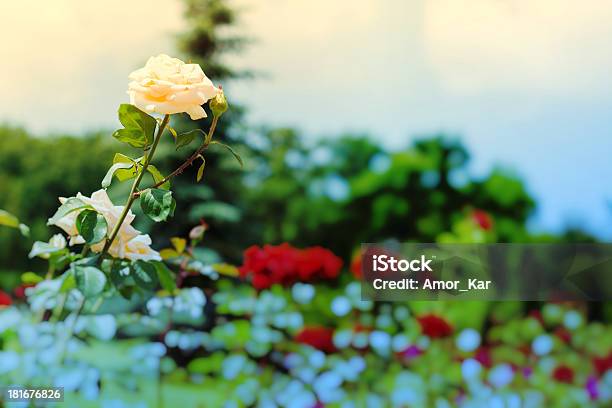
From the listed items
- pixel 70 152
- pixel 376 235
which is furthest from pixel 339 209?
pixel 70 152

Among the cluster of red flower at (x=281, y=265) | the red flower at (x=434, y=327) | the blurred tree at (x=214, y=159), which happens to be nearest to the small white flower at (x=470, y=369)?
the red flower at (x=434, y=327)

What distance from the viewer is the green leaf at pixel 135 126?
2.95 feet

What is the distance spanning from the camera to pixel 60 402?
1.36m

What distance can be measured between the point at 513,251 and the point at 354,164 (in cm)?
506

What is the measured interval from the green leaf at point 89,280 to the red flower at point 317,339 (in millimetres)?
1631

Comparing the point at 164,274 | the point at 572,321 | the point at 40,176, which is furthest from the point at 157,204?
the point at 40,176

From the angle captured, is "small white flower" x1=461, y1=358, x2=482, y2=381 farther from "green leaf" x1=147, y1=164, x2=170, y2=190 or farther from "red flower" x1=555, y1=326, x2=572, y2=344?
"green leaf" x1=147, y1=164, x2=170, y2=190

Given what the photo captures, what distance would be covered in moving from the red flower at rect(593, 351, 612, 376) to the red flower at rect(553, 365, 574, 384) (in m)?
0.28

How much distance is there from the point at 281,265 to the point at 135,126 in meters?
1.26

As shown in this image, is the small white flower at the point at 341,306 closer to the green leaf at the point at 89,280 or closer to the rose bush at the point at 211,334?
the rose bush at the point at 211,334

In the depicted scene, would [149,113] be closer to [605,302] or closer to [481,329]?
[481,329]

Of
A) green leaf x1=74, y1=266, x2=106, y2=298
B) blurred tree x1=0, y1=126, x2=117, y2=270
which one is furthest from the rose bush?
blurred tree x1=0, y1=126, x2=117, y2=270

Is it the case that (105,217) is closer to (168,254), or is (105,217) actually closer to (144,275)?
(144,275)

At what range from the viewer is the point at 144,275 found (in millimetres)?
968
